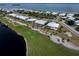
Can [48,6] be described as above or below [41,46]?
above

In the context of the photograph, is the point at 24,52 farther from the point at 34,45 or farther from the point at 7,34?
the point at 7,34

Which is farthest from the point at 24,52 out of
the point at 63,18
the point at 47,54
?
the point at 63,18

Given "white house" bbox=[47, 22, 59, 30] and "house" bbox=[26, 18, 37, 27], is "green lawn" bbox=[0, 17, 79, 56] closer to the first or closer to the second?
"house" bbox=[26, 18, 37, 27]

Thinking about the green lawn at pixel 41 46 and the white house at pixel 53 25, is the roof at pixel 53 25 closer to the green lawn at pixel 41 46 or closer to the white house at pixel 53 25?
the white house at pixel 53 25

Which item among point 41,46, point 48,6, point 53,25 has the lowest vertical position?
point 41,46

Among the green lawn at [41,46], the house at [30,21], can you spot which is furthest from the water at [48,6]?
the green lawn at [41,46]

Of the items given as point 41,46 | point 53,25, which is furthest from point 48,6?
point 41,46

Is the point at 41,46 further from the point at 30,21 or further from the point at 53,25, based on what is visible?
the point at 30,21

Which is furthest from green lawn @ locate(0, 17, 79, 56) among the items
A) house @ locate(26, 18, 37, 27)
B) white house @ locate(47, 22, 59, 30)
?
white house @ locate(47, 22, 59, 30)
